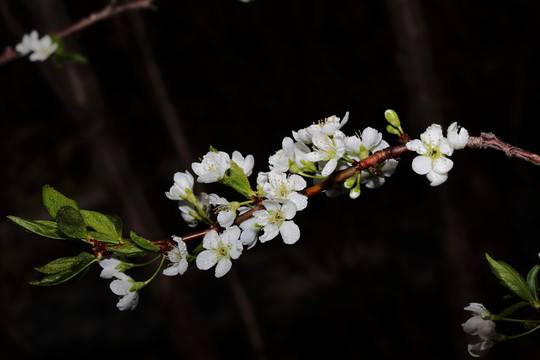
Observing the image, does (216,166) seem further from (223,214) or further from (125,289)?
(125,289)

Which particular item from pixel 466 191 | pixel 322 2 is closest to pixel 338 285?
pixel 466 191

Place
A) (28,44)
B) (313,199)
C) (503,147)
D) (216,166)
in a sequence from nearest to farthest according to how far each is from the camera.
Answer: (503,147) → (216,166) → (28,44) → (313,199)

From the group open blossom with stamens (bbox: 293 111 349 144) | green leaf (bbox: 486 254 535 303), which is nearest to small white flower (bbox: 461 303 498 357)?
green leaf (bbox: 486 254 535 303)

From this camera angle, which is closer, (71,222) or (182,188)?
(71,222)

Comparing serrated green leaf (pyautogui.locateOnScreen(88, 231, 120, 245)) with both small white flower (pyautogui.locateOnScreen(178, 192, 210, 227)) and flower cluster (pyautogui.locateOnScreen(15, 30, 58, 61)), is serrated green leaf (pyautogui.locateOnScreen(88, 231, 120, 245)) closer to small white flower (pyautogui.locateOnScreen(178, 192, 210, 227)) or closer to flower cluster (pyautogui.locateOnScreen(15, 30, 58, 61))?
small white flower (pyautogui.locateOnScreen(178, 192, 210, 227))

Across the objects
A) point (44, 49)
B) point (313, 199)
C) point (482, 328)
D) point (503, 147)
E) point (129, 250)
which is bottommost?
point (482, 328)

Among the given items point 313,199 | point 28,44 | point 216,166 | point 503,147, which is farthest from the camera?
point 313,199

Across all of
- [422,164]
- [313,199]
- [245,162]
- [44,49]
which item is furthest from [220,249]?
[313,199]
